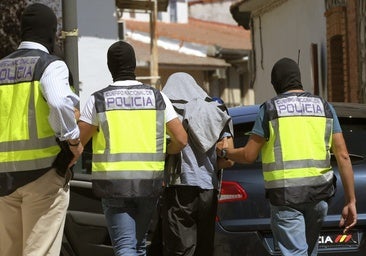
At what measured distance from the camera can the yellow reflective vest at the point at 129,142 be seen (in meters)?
5.50

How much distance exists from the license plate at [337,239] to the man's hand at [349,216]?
1.37ft

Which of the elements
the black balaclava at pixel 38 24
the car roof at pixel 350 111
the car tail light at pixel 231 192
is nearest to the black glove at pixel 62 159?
the black balaclava at pixel 38 24

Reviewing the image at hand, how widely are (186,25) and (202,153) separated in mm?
39936

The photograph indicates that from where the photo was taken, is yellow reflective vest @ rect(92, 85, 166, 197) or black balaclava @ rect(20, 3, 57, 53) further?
yellow reflective vest @ rect(92, 85, 166, 197)

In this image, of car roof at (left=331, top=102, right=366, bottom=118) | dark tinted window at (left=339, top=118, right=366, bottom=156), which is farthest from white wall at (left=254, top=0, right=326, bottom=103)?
dark tinted window at (left=339, top=118, right=366, bottom=156)

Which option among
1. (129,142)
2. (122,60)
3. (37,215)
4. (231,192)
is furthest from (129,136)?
(231,192)

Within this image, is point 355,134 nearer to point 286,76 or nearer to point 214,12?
point 286,76

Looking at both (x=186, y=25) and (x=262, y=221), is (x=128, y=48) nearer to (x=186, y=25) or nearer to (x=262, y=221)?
(x=262, y=221)

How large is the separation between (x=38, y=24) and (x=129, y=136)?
0.85 metres

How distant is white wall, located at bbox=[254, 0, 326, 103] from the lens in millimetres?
18333

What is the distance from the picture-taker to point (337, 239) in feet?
20.7

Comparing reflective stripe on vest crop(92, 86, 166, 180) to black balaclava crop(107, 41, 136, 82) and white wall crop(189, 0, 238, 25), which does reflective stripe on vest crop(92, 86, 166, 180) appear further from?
white wall crop(189, 0, 238, 25)

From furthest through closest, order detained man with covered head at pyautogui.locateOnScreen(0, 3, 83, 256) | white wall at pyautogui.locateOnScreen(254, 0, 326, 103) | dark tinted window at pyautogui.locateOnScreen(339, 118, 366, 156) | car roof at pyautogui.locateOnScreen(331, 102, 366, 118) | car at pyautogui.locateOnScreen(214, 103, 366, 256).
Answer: white wall at pyautogui.locateOnScreen(254, 0, 326, 103), car roof at pyautogui.locateOnScreen(331, 102, 366, 118), dark tinted window at pyautogui.locateOnScreen(339, 118, 366, 156), car at pyautogui.locateOnScreen(214, 103, 366, 256), detained man with covered head at pyautogui.locateOnScreen(0, 3, 83, 256)

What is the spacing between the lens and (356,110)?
7141mm
